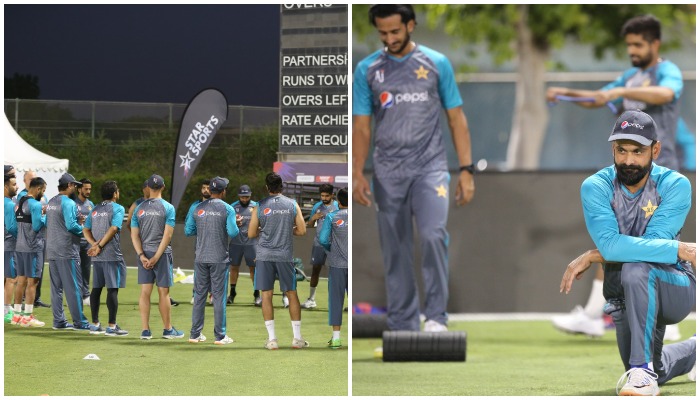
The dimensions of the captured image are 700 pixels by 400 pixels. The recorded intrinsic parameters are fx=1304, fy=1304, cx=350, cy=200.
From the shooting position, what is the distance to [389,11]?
6332 mm

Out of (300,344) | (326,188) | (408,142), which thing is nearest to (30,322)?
(300,344)

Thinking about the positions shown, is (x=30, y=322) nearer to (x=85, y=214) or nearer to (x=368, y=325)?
(x=85, y=214)

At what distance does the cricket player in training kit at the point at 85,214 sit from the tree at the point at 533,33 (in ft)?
13.9

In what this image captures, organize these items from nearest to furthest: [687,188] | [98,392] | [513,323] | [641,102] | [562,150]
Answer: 1. [687,188]
2. [98,392]
3. [641,102]
4. [513,323]
5. [562,150]

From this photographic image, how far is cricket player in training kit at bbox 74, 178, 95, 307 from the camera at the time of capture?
5.82 metres

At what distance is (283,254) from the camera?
5.70 meters

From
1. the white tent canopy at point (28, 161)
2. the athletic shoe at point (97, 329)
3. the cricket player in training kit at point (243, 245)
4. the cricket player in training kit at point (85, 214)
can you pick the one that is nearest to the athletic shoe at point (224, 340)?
the cricket player in training kit at point (243, 245)

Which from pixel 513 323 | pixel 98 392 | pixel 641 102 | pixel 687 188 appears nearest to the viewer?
pixel 687 188

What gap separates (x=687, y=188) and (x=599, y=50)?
5.23 m

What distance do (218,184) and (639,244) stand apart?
184cm

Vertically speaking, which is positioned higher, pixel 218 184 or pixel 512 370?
pixel 218 184

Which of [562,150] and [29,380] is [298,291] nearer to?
[29,380]

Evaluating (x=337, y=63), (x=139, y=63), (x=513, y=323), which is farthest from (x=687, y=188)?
(x=513, y=323)

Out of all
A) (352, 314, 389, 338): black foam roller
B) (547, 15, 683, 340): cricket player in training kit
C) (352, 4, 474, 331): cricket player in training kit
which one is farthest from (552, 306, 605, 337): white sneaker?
(352, 4, 474, 331): cricket player in training kit
